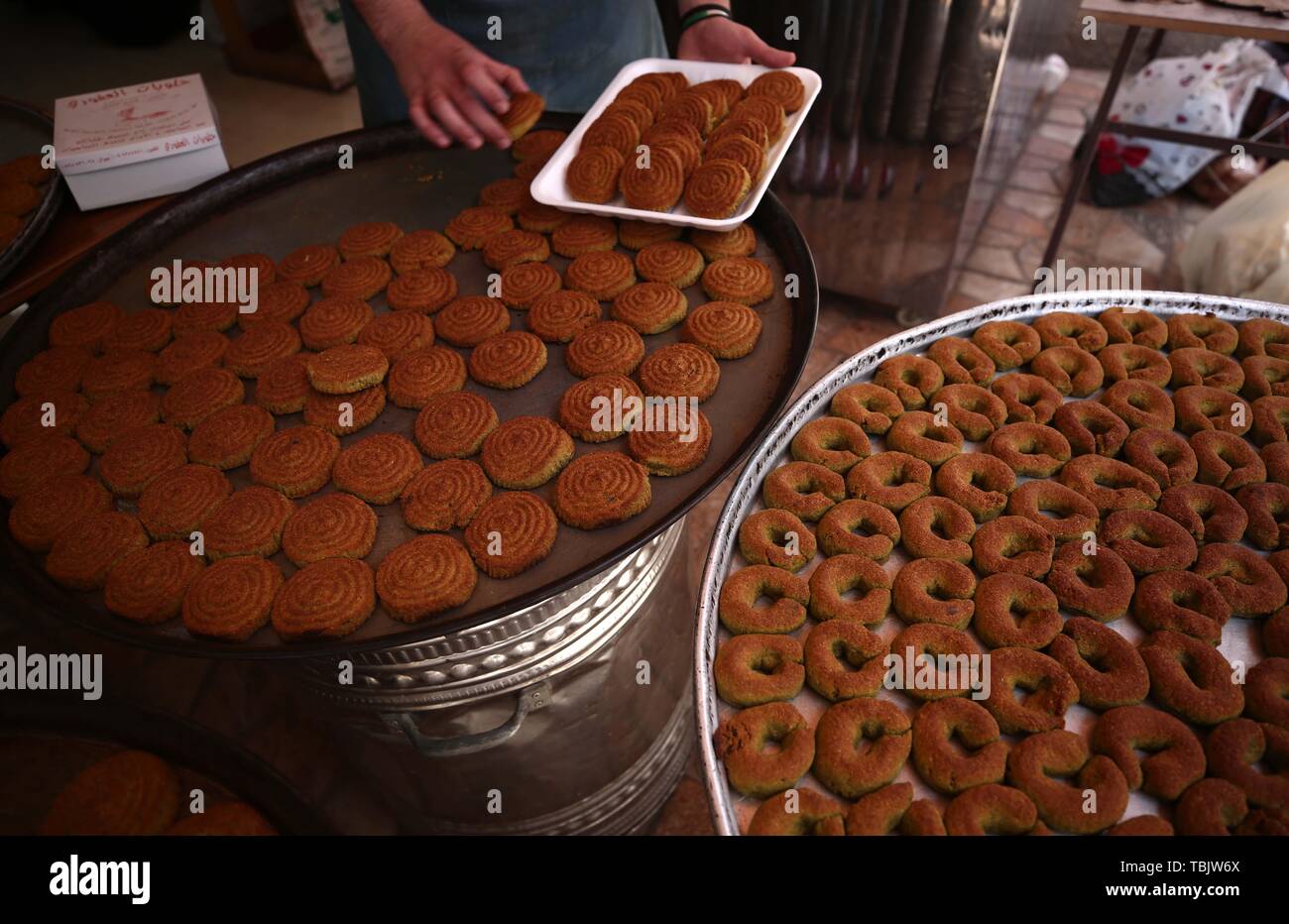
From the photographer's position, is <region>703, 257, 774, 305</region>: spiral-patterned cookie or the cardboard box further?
the cardboard box

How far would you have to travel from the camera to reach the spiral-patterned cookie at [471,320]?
218 centimetres

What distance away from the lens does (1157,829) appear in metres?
1.38

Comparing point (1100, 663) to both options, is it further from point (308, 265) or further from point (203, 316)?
point (203, 316)

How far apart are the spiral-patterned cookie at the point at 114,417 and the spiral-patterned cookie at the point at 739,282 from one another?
145 cm

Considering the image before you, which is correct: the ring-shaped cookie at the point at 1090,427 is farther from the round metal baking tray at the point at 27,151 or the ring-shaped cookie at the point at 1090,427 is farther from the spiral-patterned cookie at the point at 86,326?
the round metal baking tray at the point at 27,151

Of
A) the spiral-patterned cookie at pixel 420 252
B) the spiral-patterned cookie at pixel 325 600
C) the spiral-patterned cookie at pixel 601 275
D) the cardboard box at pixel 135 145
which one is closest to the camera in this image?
the spiral-patterned cookie at pixel 325 600

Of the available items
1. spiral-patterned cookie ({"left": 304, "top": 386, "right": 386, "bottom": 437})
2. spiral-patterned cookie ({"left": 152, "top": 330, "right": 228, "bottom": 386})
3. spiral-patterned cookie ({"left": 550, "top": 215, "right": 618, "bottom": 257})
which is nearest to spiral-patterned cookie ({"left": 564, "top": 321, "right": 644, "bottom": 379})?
spiral-patterned cookie ({"left": 550, "top": 215, "right": 618, "bottom": 257})

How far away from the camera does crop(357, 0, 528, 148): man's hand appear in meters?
2.19

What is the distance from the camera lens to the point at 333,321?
2.21 metres

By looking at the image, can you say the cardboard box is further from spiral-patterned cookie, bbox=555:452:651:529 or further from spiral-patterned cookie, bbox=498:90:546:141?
spiral-patterned cookie, bbox=555:452:651:529

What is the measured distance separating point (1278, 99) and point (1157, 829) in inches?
205

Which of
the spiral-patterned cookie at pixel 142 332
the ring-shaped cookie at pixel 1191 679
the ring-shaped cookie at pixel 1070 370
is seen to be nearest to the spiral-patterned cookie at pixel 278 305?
the spiral-patterned cookie at pixel 142 332

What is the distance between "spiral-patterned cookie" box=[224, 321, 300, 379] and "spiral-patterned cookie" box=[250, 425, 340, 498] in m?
0.28

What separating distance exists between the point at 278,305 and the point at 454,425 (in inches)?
28.6
